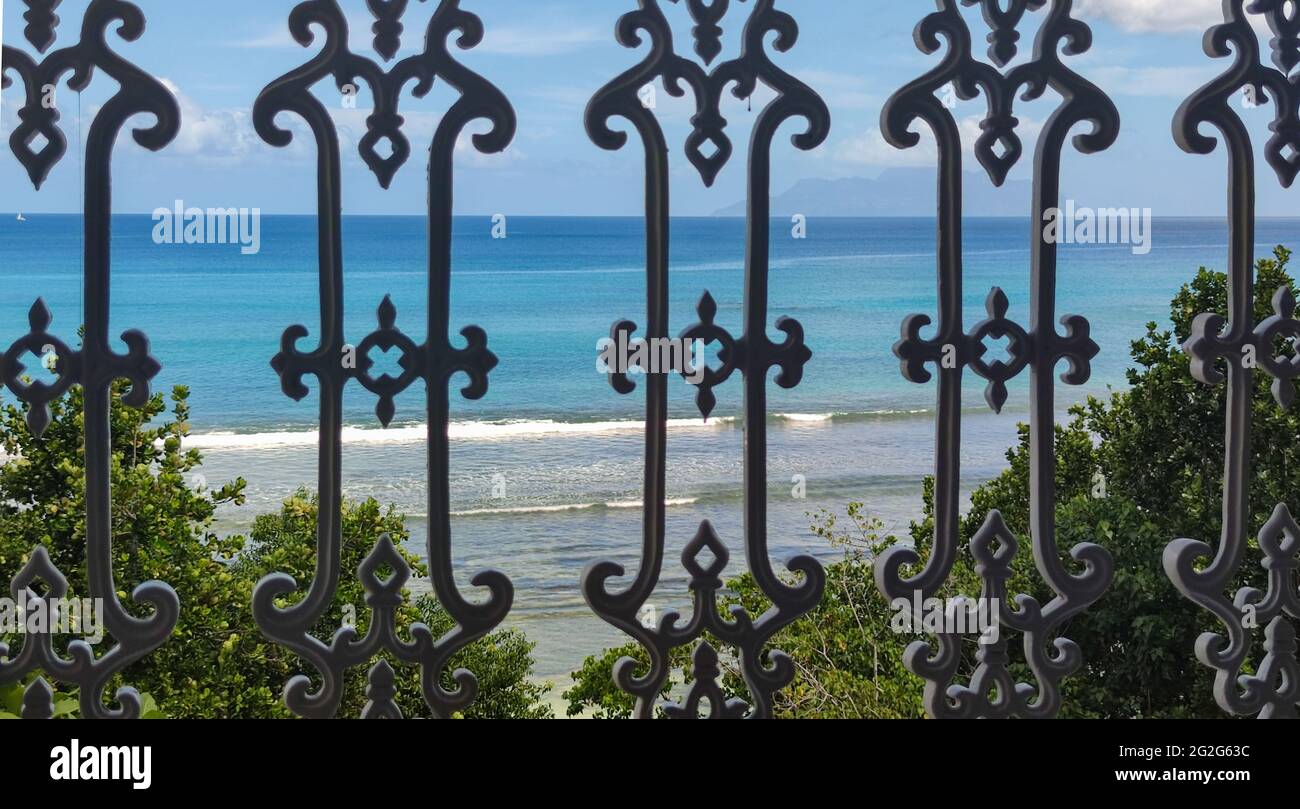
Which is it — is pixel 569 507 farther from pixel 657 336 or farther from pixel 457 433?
pixel 657 336

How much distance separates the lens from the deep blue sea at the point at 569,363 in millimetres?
17641

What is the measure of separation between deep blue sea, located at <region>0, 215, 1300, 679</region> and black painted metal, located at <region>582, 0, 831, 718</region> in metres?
10.1

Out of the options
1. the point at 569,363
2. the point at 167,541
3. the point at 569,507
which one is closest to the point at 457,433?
the point at 569,507

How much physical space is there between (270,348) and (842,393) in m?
12.6

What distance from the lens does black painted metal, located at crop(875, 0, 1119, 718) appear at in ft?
5.98

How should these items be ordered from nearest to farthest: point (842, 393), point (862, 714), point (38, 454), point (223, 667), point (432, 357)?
point (432, 357)
point (38, 454)
point (862, 714)
point (223, 667)
point (842, 393)

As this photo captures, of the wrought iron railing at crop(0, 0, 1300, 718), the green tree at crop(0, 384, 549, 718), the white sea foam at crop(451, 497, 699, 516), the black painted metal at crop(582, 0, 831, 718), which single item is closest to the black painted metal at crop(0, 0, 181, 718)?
the wrought iron railing at crop(0, 0, 1300, 718)

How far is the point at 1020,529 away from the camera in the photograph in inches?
324

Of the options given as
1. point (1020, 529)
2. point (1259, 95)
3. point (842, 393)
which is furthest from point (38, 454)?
point (842, 393)

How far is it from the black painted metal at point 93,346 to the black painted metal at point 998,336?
108 cm

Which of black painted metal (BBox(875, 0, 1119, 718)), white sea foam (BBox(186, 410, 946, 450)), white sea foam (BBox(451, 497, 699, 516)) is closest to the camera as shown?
black painted metal (BBox(875, 0, 1119, 718))

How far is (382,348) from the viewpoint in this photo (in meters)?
1.72

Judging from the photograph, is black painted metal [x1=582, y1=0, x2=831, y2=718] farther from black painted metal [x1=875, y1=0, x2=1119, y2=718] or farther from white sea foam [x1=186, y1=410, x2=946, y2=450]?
white sea foam [x1=186, y1=410, x2=946, y2=450]
